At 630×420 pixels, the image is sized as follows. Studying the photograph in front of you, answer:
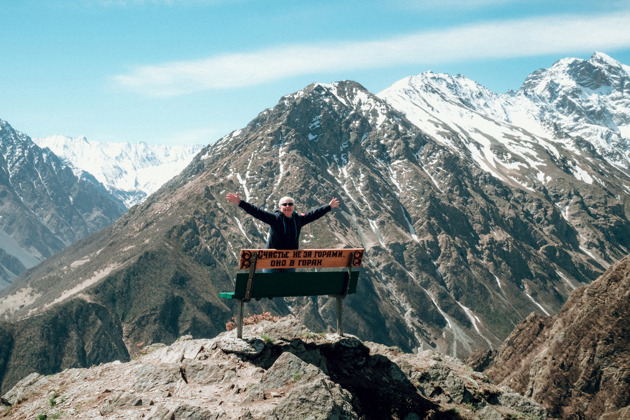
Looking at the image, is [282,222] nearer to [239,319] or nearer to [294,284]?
[294,284]

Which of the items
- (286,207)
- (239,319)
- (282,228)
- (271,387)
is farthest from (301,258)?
(271,387)

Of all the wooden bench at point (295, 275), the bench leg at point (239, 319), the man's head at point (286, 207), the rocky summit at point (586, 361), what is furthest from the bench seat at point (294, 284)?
the rocky summit at point (586, 361)

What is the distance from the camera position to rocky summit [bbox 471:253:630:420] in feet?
139

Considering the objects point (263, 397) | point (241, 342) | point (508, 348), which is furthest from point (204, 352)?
point (508, 348)

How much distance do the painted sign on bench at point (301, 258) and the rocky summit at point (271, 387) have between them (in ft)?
7.85

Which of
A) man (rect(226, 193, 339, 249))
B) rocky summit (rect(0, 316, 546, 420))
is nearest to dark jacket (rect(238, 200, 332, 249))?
man (rect(226, 193, 339, 249))

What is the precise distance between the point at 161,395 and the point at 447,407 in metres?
8.08

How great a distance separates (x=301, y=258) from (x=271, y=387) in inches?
161

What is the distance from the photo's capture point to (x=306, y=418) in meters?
11.5

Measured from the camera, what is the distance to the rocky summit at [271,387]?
1222cm

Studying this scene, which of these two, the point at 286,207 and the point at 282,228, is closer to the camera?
the point at 286,207

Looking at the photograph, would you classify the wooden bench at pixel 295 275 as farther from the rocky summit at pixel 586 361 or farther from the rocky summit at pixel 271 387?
the rocky summit at pixel 586 361

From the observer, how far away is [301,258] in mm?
15930

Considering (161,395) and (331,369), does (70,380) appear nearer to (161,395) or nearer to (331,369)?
(161,395)
